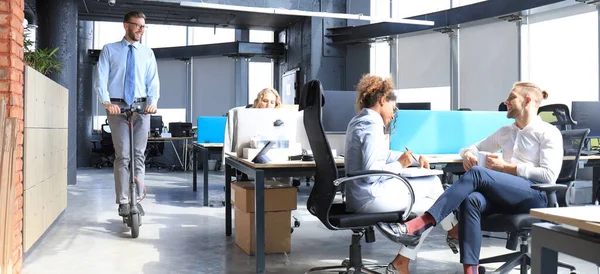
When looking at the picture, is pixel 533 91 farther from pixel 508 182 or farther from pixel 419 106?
pixel 419 106

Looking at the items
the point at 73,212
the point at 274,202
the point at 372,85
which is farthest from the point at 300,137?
the point at 73,212

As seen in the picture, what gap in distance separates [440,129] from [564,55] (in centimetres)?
442

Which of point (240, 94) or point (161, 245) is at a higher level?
point (240, 94)

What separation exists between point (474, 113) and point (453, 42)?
5.33 m

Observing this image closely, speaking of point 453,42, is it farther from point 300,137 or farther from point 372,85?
point 372,85

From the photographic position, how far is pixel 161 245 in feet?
13.4

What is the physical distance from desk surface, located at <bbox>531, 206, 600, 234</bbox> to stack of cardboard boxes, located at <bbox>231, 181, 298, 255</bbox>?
2504 millimetres

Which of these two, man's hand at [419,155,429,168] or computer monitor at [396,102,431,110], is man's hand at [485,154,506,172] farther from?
computer monitor at [396,102,431,110]

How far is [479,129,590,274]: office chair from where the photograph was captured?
272cm

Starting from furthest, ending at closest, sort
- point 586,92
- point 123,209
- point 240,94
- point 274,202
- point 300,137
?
point 240,94 → point 586,92 → point 123,209 → point 300,137 → point 274,202

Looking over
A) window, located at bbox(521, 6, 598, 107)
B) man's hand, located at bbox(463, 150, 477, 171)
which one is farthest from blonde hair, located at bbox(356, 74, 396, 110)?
window, located at bbox(521, 6, 598, 107)

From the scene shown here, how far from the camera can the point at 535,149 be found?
307 cm

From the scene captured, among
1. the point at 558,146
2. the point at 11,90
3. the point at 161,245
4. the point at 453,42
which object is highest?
the point at 453,42

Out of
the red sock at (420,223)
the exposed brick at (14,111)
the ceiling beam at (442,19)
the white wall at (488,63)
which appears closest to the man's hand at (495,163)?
the red sock at (420,223)
